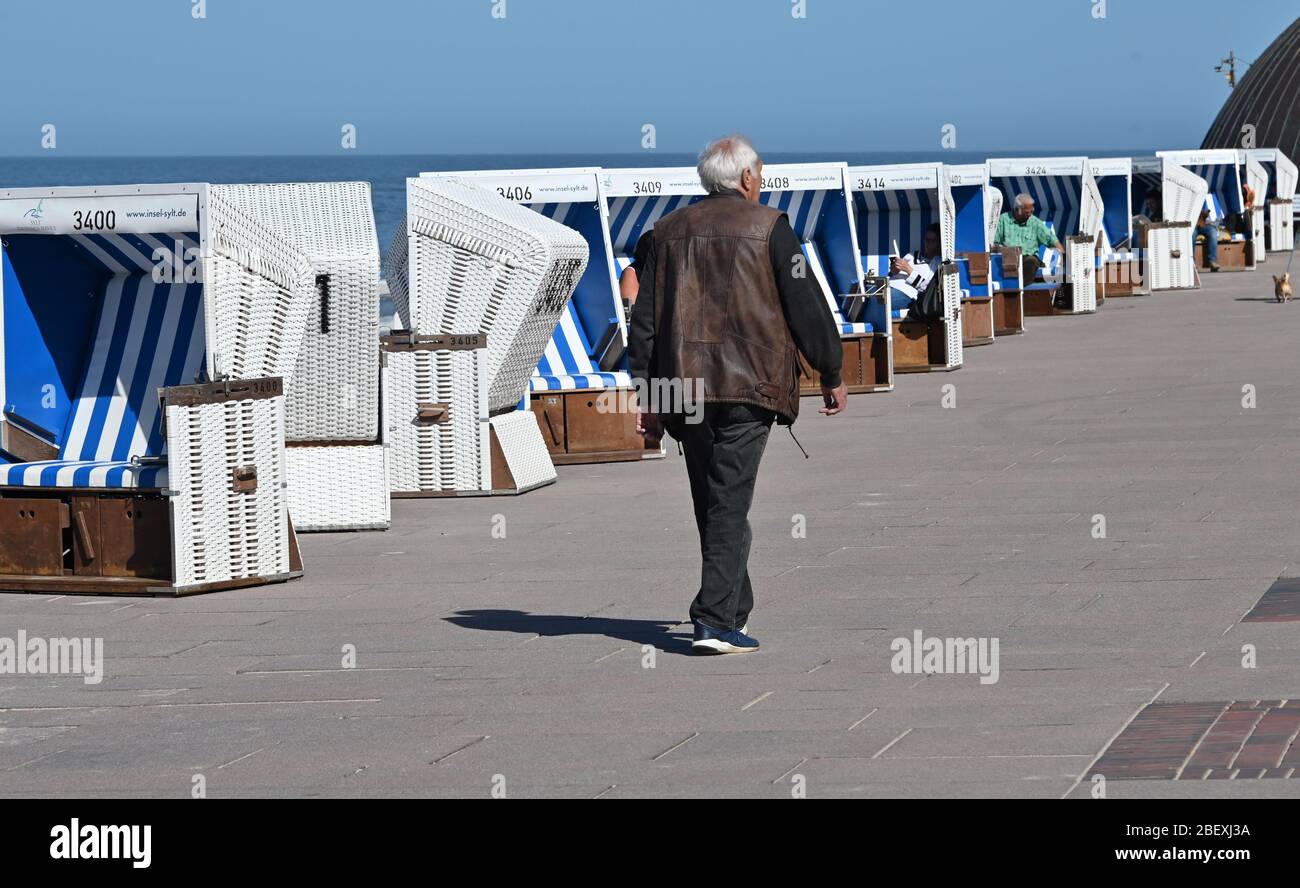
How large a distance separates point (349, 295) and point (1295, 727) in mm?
7107

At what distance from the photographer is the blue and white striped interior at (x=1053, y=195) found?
33.2 m

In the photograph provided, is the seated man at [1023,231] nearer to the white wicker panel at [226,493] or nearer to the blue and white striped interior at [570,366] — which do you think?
the blue and white striped interior at [570,366]

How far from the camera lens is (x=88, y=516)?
9.55 metres

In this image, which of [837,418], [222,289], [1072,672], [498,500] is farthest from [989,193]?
[1072,672]

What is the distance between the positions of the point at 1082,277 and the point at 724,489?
901 inches

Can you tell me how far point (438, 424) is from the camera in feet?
41.9

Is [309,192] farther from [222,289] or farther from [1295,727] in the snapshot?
[1295,727]

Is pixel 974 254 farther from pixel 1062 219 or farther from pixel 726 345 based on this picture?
pixel 726 345

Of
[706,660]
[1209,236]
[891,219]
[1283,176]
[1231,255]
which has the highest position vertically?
[1283,176]

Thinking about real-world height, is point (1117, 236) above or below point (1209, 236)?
below

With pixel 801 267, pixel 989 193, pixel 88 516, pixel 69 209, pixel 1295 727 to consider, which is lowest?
pixel 1295 727

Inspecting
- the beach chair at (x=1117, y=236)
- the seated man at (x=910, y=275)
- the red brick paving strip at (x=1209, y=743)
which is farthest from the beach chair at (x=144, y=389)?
the beach chair at (x=1117, y=236)

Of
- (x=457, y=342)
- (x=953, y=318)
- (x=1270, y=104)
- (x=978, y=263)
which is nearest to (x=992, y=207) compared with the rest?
(x=978, y=263)

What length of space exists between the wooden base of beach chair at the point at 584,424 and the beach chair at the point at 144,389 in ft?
13.5
